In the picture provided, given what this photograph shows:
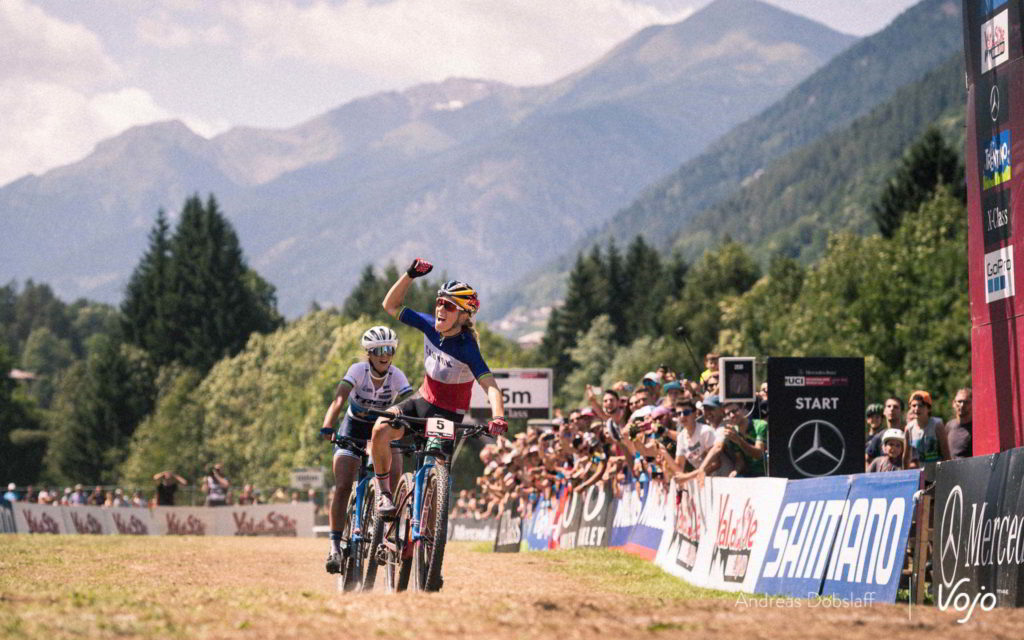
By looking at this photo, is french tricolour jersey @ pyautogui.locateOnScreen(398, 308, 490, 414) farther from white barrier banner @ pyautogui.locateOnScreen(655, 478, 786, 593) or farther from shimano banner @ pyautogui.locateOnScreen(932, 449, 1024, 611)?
white barrier banner @ pyautogui.locateOnScreen(655, 478, 786, 593)

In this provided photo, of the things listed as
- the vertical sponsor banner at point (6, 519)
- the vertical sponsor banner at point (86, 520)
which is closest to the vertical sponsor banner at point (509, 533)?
the vertical sponsor banner at point (6, 519)

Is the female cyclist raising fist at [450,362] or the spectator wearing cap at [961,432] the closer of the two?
the female cyclist raising fist at [450,362]

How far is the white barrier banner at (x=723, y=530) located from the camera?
45.1 ft

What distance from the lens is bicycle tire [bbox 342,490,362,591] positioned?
12.6m

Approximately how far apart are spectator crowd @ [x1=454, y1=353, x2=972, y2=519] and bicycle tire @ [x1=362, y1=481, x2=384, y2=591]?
4.78m

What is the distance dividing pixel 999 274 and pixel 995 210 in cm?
57

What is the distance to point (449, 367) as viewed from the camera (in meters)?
11.4

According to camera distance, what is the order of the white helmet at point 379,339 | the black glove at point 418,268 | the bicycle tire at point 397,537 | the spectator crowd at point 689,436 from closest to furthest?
the black glove at point 418,268 → the bicycle tire at point 397,537 → the white helmet at point 379,339 → the spectator crowd at point 689,436

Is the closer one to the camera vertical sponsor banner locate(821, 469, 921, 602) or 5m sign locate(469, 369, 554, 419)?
vertical sponsor banner locate(821, 469, 921, 602)

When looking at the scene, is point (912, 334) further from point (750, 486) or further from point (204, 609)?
point (204, 609)

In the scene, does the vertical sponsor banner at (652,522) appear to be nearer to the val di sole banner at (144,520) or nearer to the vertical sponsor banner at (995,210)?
the vertical sponsor banner at (995,210)

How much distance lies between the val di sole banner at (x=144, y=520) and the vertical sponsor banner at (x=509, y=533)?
58.2 ft

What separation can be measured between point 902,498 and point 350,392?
15.2 feet

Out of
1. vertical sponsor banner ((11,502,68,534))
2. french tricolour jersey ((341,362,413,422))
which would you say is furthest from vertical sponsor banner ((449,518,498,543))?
french tricolour jersey ((341,362,413,422))
